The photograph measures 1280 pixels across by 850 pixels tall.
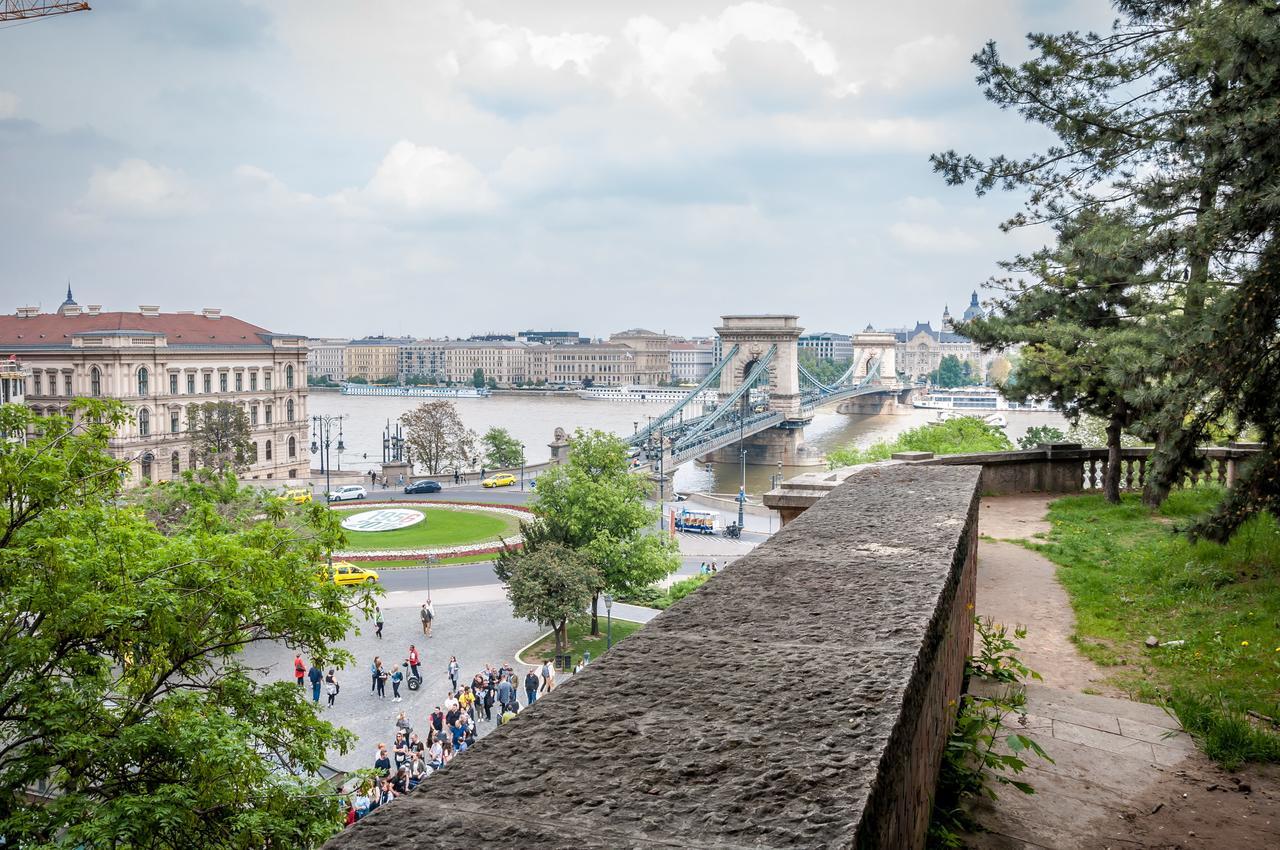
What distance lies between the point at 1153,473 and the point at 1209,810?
4036mm

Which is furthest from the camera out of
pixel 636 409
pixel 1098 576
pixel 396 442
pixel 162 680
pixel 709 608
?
pixel 636 409

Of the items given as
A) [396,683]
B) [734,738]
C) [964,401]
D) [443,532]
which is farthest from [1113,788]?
[964,401]

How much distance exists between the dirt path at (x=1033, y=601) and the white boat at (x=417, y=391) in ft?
431

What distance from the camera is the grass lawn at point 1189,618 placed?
4.75 metres

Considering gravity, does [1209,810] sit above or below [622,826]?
below

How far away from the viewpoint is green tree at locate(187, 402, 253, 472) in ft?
186

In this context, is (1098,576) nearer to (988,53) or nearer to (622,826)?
(988,53)

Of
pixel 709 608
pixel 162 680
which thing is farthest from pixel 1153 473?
pixel 162 680

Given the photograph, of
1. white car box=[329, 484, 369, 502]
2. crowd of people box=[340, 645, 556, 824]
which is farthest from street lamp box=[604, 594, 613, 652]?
white car box=[329, 484, 369, 502]

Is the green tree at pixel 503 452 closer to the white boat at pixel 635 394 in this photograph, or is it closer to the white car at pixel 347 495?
the white car at pixel 347 495

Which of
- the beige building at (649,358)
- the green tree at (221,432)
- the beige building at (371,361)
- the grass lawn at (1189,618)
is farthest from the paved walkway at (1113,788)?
the beige building at (371,361)

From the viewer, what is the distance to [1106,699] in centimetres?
515

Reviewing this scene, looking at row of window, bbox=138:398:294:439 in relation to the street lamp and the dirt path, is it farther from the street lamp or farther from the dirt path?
the dirt path

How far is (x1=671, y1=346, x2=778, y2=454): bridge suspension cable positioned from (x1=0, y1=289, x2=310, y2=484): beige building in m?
26.2
